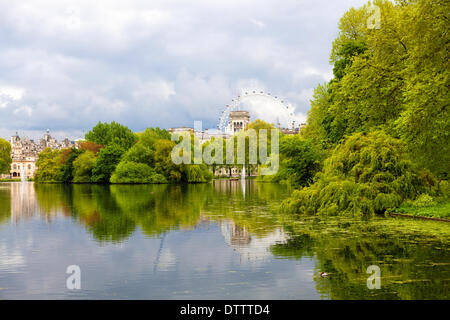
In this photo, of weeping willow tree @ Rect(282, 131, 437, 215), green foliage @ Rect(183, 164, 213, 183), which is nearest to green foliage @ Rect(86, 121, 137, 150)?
green foliage @ Rect(183, 164, 213, 183)

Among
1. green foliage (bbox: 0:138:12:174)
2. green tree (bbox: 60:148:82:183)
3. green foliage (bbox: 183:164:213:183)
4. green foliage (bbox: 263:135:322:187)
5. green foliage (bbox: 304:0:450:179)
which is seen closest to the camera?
green foliage (bbox: 304:0:450:179)

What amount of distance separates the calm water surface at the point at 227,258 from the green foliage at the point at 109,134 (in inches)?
3228

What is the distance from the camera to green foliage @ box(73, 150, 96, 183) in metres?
83.0

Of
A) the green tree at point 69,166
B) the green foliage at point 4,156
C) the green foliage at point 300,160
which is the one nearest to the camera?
the green foliage at point 300,160

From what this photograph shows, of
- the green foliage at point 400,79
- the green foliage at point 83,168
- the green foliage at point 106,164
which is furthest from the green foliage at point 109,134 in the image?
the green foliage at point 400,79

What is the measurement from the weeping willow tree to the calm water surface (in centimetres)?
182

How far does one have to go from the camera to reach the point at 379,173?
22.1 m

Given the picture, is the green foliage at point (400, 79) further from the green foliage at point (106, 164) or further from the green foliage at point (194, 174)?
the green foliage at point (106, 164)

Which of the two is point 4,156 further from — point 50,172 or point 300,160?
point 300,160

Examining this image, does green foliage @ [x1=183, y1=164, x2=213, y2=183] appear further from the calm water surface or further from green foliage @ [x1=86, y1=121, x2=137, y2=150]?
the calm water surface

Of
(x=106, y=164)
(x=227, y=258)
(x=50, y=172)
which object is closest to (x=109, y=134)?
(x=50, y=172)

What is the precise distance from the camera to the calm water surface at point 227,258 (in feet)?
30.0

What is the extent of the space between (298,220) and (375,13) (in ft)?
52.8
